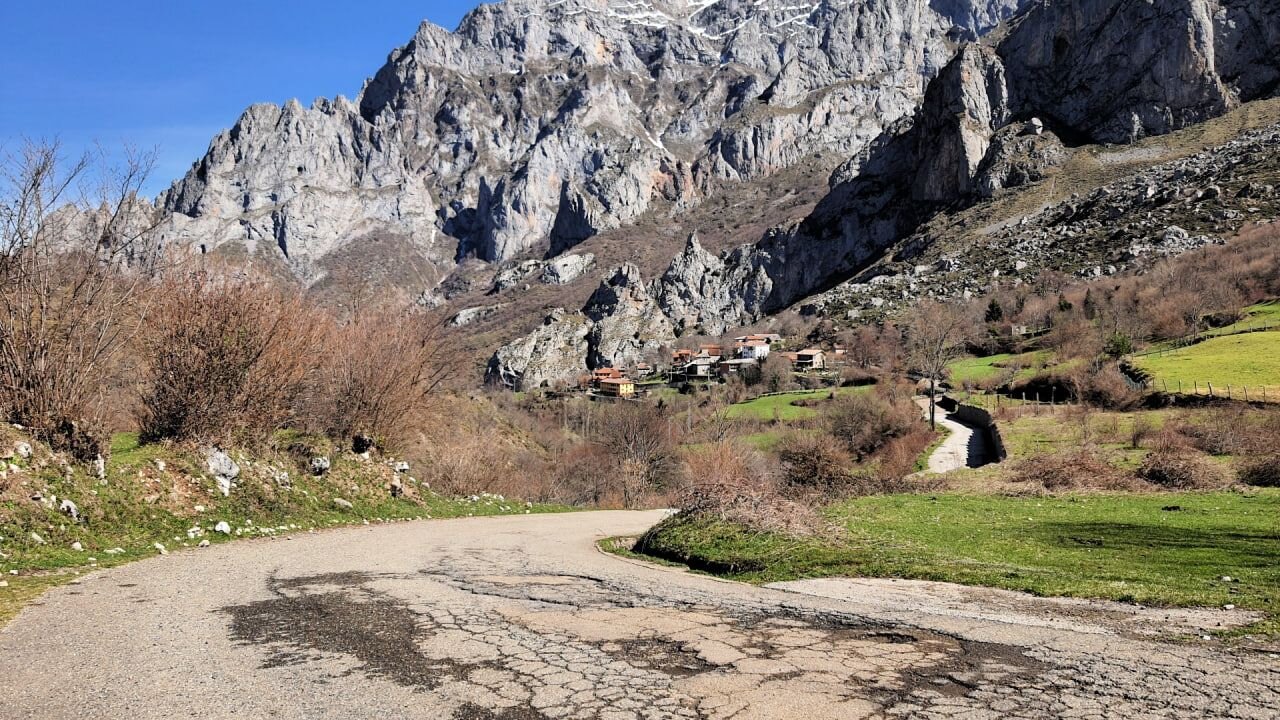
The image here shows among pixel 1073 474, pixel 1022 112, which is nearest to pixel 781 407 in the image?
pixel 1073 474

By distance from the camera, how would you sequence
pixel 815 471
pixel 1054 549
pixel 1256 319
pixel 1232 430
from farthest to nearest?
pixel 1256 319
pixel 1232 430
pixel 815 471
pixel 1054 549

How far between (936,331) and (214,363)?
74.4 metres

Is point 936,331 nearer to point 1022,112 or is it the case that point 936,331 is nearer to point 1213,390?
point 1213,390

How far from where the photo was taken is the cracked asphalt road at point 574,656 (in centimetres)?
529

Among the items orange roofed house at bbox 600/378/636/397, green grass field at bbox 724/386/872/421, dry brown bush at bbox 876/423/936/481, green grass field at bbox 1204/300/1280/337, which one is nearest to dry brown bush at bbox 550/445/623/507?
dry brown bush at bbox 876/423/936/481

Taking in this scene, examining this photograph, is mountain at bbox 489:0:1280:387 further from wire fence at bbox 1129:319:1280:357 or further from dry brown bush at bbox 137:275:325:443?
dry brown bush at bbox 137:275:325:443

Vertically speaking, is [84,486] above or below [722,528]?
above

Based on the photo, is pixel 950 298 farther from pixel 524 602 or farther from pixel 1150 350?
pixel 524 602

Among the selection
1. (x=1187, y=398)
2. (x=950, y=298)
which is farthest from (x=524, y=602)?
(x=950, y=298)

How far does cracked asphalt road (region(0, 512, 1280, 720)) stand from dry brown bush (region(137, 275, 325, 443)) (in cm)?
773

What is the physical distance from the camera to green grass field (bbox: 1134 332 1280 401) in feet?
117

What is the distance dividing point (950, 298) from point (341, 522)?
10383cm

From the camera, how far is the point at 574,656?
6.51 meters

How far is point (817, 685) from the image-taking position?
5711 millimetres
